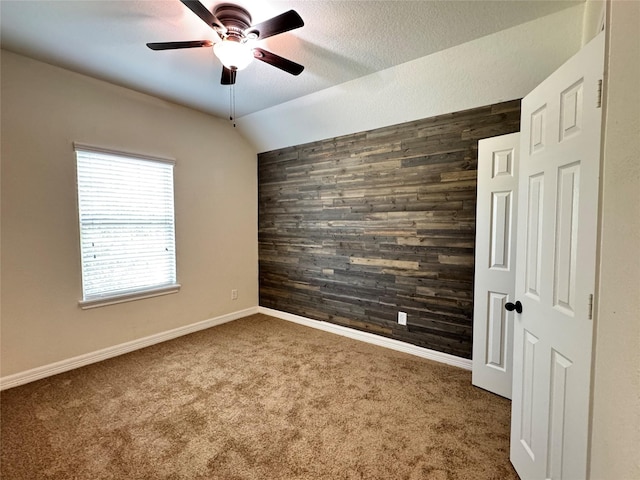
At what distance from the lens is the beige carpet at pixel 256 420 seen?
1.64 m

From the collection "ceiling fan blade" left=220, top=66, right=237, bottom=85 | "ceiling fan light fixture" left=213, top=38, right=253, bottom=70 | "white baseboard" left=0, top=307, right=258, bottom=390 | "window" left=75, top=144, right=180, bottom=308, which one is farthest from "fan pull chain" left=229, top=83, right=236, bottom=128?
"white baseboard" left=0, top=307, right=258, bottom=390

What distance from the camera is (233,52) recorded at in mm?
1810

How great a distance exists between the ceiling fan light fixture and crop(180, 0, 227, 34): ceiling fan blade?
73mm

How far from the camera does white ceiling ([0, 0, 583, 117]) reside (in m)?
1.84

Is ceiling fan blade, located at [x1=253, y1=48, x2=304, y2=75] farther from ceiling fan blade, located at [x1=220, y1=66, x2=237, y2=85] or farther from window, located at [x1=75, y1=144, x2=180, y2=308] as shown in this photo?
window, located at [x1=75, y1=144, x2=180, y2=308]

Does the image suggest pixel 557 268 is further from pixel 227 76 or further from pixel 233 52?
pixel 227 76

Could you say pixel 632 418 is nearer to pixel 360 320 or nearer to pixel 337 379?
pixel 337 379

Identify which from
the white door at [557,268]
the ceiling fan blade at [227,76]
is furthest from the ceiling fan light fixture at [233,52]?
the white door at [557,268]

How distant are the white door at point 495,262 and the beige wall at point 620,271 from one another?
1.32 meters

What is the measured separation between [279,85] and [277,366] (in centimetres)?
273

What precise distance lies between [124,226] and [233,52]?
2206mm

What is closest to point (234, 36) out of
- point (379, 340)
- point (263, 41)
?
point (263, 41)

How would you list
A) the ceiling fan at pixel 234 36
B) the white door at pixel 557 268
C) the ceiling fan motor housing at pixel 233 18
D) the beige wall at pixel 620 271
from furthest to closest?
the ceiling fan motor housing at pixel 233 18 → the ceiling fan at pixel 234 36 → the white door at pixel 557 268 → the beige wall at pixel 620 271

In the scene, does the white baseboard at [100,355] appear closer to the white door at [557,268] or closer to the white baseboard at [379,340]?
the white baseboard at [379,340]
